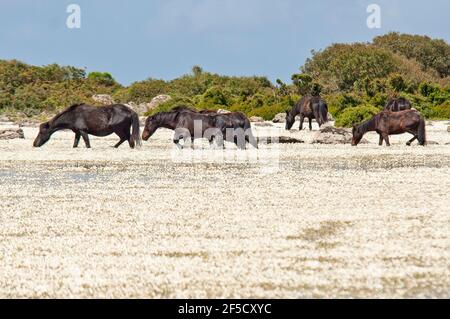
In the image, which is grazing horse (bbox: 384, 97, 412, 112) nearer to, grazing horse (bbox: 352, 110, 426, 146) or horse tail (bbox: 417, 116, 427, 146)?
grazing horse (bbox: 352, 110, 426, 146)

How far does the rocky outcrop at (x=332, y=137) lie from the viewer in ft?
95.8

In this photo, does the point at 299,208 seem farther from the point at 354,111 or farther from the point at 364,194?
the point at 354,111

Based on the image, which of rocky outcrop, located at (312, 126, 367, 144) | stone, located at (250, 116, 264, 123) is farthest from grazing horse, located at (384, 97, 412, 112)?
stone, located at (250, 116, 264, 123)

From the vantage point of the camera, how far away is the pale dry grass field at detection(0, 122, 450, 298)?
269 inches

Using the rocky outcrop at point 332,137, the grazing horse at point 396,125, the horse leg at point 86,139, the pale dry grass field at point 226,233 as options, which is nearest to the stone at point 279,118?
the rocky outcrop at point 332,137

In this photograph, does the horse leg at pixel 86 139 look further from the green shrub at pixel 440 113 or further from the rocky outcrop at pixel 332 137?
the green shrub at pixel 440 113

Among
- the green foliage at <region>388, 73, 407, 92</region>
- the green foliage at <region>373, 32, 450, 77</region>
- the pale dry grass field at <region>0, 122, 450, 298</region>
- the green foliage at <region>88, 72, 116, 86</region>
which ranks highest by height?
the green foliage at <region>373, 32, 450, 77</region>

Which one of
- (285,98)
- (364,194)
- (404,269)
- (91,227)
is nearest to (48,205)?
(91,227)

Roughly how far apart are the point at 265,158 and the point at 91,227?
12444 millimetres

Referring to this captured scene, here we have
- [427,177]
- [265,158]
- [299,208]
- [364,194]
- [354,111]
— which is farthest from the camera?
[354,111]

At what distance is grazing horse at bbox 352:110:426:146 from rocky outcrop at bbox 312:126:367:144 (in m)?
1.60

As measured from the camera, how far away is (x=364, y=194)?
1295cm

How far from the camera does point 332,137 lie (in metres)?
29.3
